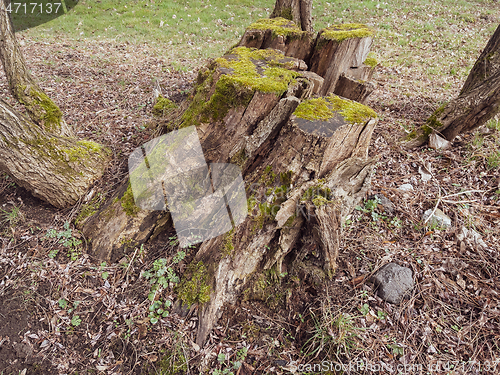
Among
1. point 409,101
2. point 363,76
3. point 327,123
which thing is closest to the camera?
point 327,123

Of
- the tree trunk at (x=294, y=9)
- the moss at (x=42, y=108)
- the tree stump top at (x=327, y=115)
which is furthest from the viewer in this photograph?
the tree trunk at (x=294, y=9)

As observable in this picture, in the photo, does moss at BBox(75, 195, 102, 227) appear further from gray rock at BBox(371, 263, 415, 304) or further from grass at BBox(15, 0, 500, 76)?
grass at BBox(15, 0, 500, 76)

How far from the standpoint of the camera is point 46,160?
345cm

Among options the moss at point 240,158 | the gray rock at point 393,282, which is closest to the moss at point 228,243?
the moss at point 240,158

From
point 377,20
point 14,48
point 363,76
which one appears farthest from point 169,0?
point 363,76

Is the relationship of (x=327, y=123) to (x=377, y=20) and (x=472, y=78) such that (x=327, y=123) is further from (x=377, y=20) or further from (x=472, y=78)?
(x=377, y=20)

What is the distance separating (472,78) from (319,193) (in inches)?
173

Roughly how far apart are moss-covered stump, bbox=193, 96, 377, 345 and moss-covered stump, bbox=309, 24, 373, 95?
1.33 meters

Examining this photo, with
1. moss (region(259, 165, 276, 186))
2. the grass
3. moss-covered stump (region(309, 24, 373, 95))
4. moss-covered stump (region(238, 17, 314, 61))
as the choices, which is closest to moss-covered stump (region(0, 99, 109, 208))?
moss (region(259, 165, 276, 186))

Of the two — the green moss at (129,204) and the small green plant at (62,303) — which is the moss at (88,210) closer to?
the green moss at (129,204)

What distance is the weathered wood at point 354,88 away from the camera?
3834 millimetres

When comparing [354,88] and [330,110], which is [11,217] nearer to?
[330,110]

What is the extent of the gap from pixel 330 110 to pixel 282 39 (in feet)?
6.25

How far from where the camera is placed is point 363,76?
163 inches
